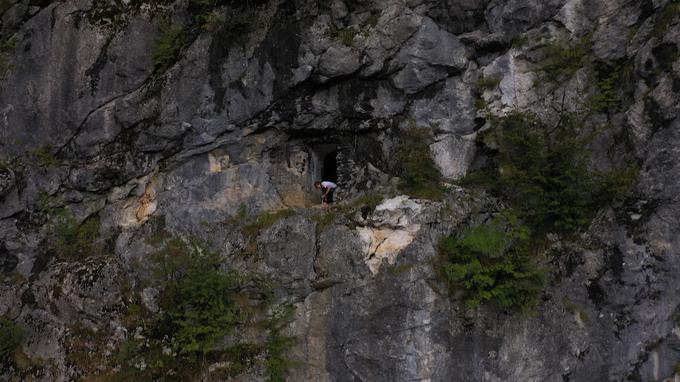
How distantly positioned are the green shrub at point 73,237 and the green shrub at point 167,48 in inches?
140

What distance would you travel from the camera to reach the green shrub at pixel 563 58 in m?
11.7

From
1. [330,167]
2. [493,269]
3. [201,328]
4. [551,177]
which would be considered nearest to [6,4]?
[330,167]

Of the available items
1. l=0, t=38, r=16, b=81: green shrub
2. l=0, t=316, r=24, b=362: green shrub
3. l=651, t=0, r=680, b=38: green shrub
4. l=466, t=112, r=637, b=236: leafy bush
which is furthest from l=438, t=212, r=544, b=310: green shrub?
l=0, t=38, r=16, b=81: green shrub

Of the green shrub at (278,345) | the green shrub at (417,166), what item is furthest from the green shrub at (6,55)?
the green shrub at (417,166)

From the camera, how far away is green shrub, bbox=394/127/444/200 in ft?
37.0

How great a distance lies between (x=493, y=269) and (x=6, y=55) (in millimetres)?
11525

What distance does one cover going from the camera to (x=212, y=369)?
34.2 ft

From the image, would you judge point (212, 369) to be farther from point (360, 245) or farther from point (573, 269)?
point (573, 269)

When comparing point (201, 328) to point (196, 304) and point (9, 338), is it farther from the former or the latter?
point (9, 338)

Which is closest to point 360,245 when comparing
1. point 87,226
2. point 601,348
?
point 601,348

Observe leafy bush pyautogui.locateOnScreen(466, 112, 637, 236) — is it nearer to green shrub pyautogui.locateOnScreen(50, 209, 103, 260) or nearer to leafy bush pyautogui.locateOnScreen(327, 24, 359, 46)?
leafy bush pyautogui.locateOnScreen(327, 24, 359, 46)

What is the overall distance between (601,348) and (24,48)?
43.3 ft

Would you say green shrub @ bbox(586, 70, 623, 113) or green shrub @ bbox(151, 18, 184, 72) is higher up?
green shrub @ bbox(151, 18, 184, 72)

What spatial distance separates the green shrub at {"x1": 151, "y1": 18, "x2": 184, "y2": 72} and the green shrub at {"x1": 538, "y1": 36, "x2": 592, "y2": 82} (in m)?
7.50
